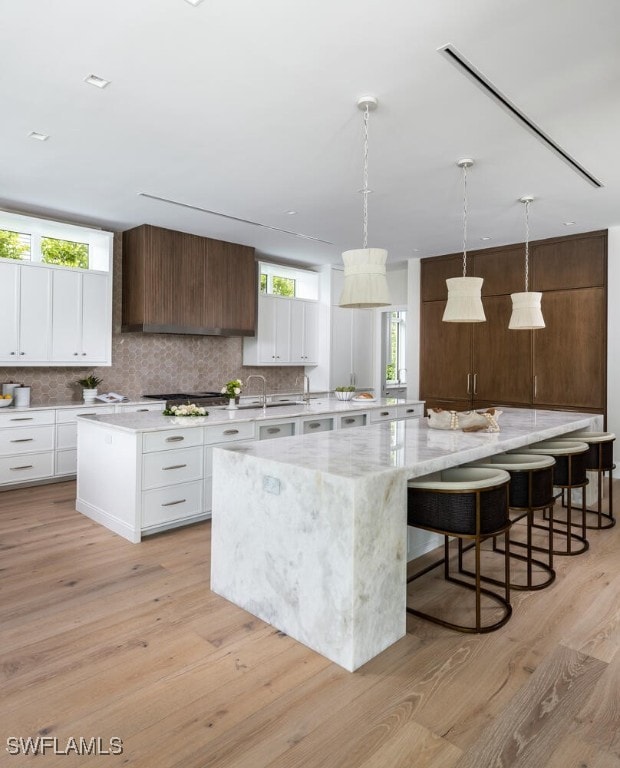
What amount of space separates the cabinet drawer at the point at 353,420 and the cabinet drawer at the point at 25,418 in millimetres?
2880

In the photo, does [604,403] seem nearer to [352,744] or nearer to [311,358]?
[311,358]

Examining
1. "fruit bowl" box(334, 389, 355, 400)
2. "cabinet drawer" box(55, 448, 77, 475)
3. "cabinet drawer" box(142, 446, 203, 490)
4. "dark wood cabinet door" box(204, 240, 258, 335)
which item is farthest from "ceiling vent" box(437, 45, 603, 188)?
"cabinet drawer" box(55, 448, 77, 475)

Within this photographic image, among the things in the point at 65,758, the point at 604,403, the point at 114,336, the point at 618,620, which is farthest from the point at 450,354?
the point at 65,758

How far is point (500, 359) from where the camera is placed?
6613mm

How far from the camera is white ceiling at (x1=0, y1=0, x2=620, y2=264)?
2279mm

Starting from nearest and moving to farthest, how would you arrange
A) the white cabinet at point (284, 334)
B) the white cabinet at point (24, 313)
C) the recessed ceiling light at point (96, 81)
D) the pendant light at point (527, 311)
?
1. the recessed ceiling light at point (96, 81)
2. the pendant light at point (527, 311)
3. the white cabinet at point (24, 313)
4. the white cabinet at point (284, 334)

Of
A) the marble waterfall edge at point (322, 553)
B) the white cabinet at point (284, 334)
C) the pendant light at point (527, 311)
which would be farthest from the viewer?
the white cabinet at point (284, 334)

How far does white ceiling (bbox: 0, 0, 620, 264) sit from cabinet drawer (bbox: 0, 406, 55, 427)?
205 centimetres

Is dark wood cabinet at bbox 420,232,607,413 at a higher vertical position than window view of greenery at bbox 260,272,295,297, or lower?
lower

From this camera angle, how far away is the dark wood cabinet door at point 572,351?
582cm

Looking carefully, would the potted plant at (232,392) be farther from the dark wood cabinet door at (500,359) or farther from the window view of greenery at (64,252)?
the dark wood cabinet door at (500,359)

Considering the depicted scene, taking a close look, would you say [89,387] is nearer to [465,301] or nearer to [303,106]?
[303,106]

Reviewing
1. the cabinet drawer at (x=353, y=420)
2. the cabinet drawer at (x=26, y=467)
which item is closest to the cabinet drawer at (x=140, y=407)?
the cabinet drawer at (x=26, y=467)

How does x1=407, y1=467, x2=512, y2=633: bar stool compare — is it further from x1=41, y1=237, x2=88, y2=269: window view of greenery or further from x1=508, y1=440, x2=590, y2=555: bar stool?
x1=41, y1=237, x2=88, y2=269: window view of greenery
